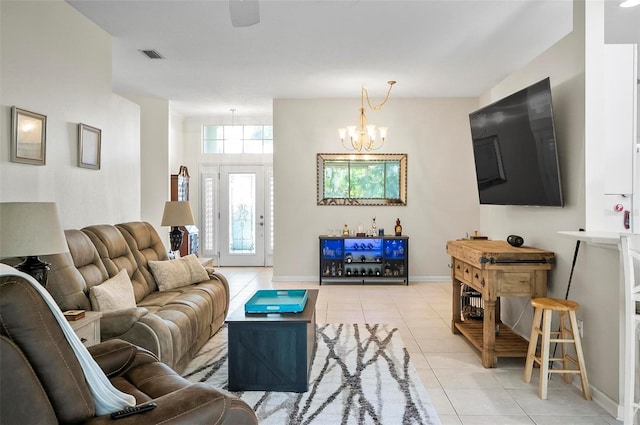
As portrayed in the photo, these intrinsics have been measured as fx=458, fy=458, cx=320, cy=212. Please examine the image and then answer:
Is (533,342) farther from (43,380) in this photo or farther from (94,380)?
(43,380)

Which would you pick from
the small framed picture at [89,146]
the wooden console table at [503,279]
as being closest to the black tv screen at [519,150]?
the wooden console table at [503,279]

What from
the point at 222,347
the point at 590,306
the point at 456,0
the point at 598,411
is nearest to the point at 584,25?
the point at 456,0

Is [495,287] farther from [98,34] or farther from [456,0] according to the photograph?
[98,34]

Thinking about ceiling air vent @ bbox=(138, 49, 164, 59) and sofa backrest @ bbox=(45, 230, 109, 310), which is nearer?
sofa backrest @ bbox=(45, 230, 109, 310)

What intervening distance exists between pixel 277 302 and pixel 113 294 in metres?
1.13

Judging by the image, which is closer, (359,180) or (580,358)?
(580,358)

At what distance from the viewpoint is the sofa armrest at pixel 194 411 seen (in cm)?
149

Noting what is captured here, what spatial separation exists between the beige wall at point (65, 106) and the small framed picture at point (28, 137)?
0.04 m

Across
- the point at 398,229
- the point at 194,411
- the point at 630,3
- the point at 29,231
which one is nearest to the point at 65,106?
the point at 29,231

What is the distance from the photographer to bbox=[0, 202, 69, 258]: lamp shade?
226 cm

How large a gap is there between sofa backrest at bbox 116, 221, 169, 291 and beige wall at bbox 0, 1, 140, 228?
10.0 inches

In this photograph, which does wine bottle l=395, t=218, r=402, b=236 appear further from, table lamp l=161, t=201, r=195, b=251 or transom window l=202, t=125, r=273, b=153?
table lamp l=161, t=201, r=195, b=251

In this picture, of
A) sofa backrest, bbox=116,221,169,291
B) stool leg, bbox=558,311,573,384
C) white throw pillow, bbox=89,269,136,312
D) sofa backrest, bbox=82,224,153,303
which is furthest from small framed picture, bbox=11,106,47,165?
stool leg, bbox=558,311,573,384

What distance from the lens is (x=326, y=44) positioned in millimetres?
4688
